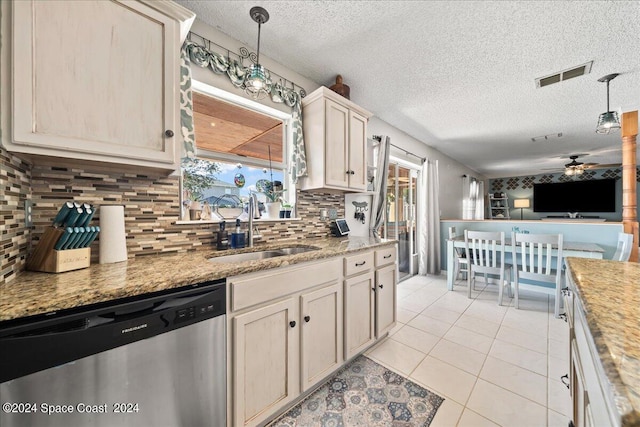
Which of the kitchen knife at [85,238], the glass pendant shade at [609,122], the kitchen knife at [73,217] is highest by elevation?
the glass pendant shade at [609,122]

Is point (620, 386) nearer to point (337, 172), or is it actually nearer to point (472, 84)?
point (337, 172)

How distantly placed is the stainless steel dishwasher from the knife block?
1.35ft

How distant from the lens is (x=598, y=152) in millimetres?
5223

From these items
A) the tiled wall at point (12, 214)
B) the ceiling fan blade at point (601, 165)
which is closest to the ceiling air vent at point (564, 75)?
the tiled wall at point (12, 214)

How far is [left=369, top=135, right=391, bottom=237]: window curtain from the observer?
2936 millimetres

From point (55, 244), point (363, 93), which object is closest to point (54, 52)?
point (55, 244)

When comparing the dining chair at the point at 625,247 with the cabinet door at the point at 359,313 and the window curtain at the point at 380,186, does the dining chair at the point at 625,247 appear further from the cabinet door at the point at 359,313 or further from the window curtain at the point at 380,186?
the cabinet door at the point at 359,313

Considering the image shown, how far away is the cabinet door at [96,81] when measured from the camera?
0.86m

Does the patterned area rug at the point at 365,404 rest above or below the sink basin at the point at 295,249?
below

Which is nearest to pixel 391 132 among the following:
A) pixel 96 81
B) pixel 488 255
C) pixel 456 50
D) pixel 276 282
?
pixel 456 50

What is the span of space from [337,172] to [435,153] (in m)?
3.62

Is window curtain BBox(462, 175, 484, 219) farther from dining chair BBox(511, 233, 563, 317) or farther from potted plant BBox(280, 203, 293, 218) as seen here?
potted plant BBox(280, 203, 293, 218)

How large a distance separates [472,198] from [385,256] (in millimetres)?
6601

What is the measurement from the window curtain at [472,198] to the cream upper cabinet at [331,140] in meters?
5.33
